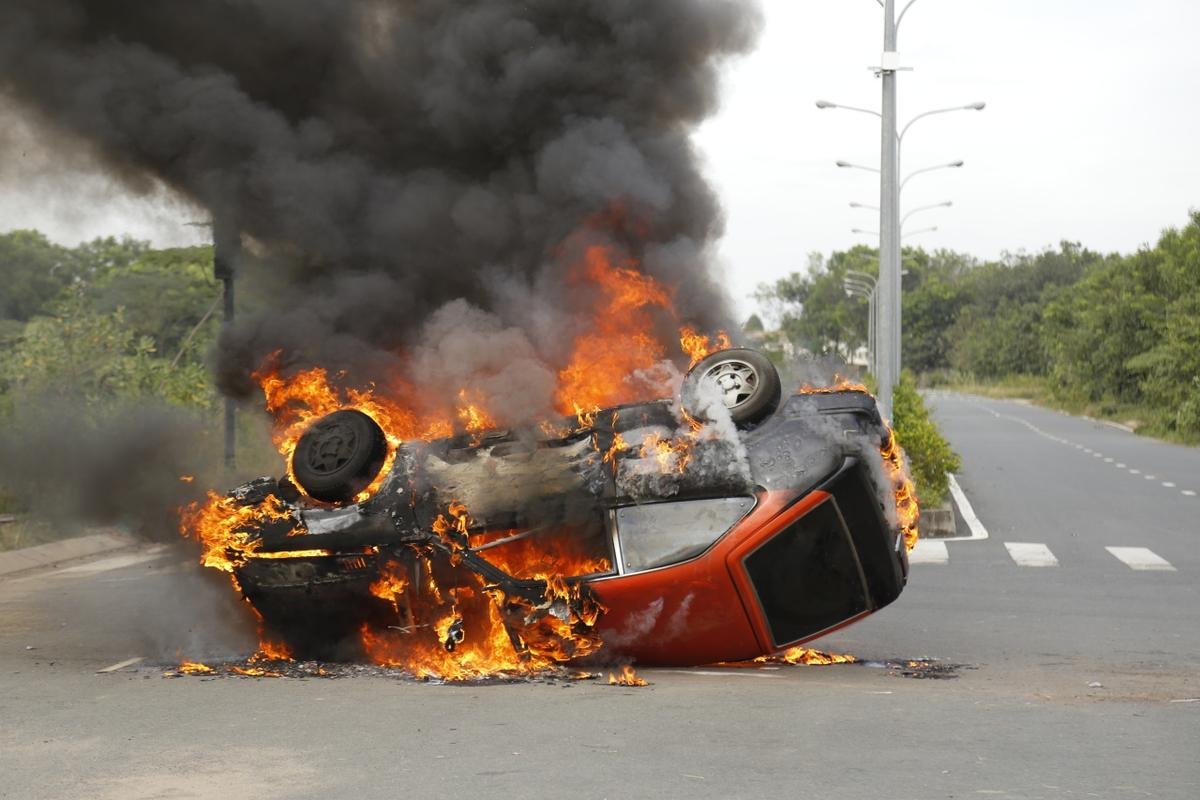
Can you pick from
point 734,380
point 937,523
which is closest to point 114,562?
point 734,380

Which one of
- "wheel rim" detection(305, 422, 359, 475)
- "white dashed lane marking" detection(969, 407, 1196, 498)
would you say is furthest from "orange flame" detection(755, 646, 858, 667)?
"white dashed lane marking" detection(969, 407, 1196, 498)

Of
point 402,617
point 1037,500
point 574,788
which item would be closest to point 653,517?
point 402,617

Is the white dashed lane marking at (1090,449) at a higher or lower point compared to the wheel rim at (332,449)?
lower

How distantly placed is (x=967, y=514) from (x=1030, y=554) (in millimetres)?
4343

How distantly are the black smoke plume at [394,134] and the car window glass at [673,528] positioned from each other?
3.19m

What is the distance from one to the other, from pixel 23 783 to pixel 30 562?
1040cm

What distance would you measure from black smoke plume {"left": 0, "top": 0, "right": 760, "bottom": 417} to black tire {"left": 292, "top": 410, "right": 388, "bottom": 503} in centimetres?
213

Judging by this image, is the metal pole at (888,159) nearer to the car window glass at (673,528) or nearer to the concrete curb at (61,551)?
the concrete curb at (61,551)

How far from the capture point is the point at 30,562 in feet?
53.1

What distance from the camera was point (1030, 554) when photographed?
1694 centimetres

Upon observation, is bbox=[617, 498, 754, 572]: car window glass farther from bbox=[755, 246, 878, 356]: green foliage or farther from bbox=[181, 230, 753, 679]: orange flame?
bbox=[755, 246, 878, 356]: green foliage

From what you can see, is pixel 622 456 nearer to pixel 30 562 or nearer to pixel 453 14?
pixel 453 14

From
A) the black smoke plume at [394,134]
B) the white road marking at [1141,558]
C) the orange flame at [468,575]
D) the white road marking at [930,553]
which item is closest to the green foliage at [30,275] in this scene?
the black smoke plume at [394,134]

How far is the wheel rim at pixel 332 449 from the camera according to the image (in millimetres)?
9531
